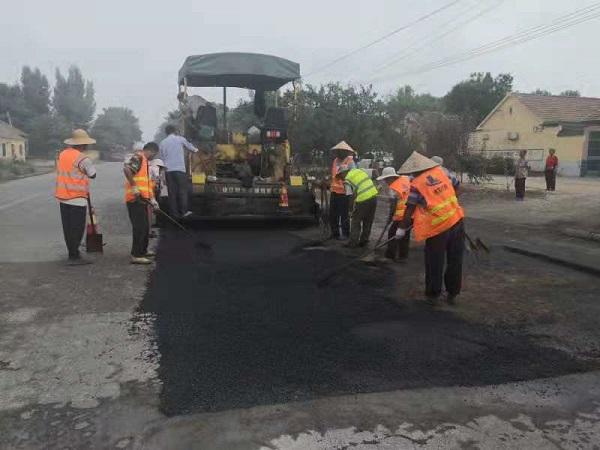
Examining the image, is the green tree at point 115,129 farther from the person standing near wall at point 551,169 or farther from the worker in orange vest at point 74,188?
the worker in orange vest at point 74,188

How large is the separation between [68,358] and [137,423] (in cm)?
105

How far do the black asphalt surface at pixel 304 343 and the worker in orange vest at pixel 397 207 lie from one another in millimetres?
871

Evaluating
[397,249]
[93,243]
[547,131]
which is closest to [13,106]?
[547,131]

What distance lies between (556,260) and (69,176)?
589cm

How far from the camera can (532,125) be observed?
27750 mm

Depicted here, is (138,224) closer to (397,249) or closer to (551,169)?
Result: (397,249)

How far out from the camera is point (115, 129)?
251ft

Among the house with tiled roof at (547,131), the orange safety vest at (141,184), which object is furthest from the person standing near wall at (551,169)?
the orange safety vest at (141,184)

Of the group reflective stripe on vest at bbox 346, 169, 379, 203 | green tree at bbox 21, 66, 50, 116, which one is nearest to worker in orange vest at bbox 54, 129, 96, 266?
reflective stripe on vest at bbox 346, 169, 379, 203

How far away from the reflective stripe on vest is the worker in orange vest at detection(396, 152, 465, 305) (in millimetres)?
2290

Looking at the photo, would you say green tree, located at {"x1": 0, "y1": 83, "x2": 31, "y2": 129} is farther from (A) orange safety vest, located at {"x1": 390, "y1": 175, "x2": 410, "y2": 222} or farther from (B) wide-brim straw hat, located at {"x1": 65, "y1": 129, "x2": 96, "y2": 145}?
(A) orange safety vest, located at {"x1": 390, "y1": 175, "x2": 410, "y2": 222}

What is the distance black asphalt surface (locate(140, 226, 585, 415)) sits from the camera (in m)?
3.17

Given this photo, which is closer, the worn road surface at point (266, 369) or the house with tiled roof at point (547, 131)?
the worn road surface at point (266, 369)

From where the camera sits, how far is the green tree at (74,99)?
77.1m
